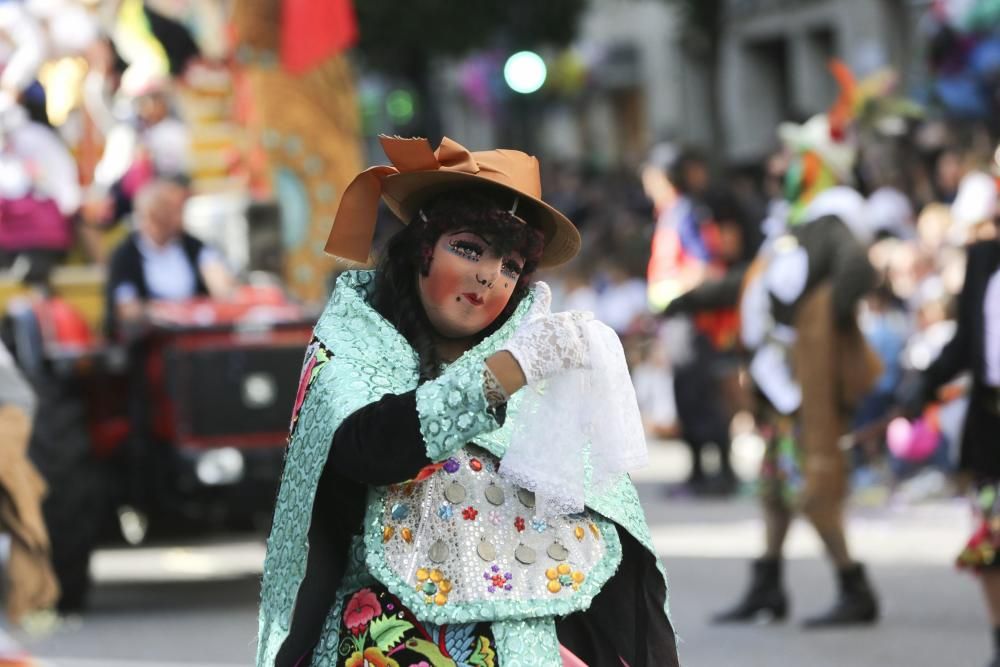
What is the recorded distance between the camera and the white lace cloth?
3.75 meters

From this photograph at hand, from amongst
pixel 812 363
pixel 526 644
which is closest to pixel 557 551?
pixel 526 644

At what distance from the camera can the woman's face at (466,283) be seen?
3.87 m

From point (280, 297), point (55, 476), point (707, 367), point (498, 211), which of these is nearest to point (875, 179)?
point (707, 367)

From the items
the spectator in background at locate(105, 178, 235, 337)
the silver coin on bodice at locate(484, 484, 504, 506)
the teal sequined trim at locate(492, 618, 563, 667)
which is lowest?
the teal sequined trim at locate(492, 618, 563, 667)

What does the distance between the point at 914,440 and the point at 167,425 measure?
17.9 feet

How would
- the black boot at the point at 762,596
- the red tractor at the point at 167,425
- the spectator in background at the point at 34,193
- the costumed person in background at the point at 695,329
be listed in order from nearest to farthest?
1. the black boot at the point at 762,596
2. the red tractor at the point at 167,425
3. the spectator in background at the point at 34,193
4. the costumed person in background at the point at 695,329

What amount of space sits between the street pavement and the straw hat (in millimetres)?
4317

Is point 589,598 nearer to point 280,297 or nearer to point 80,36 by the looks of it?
point 280,297

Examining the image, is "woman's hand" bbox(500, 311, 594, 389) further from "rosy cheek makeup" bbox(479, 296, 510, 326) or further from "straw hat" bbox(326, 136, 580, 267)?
"straw hat" bbox(326, 136, 580, 267)

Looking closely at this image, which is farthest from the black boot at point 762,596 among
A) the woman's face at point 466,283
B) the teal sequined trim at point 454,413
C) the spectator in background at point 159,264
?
the teal sequined trim at point 454,413

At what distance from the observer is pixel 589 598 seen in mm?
3836

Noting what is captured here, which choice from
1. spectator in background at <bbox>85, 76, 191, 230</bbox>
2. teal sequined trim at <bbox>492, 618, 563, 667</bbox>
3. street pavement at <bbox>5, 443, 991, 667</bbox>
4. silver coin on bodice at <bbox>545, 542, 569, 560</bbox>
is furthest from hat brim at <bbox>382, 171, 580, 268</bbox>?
spectator in background at <bbox>85, 76, 191, 230</bbox>

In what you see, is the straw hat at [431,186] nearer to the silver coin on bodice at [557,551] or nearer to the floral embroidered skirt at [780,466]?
the silver coin on bodice at [557,551]

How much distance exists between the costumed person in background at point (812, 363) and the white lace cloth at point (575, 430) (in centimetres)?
515
